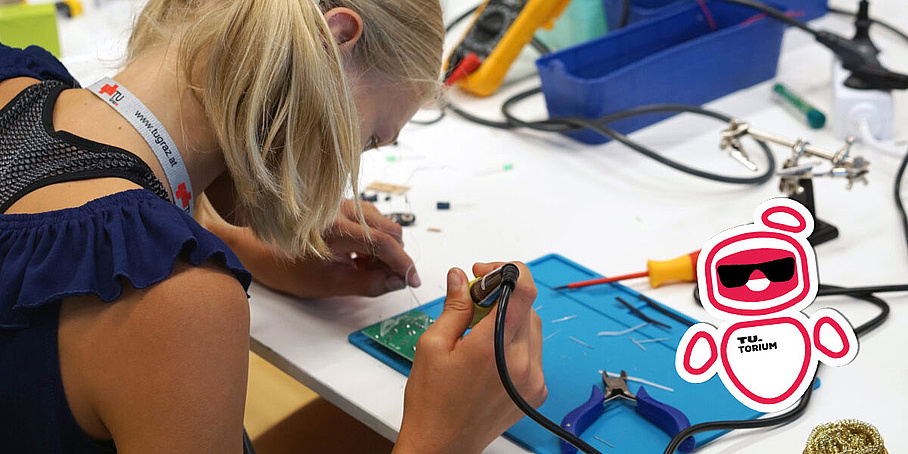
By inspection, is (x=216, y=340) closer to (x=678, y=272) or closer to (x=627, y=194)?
(x=678, y=272)

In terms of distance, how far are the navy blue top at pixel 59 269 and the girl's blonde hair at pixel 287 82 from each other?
0.08 m

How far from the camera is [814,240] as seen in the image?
76cm

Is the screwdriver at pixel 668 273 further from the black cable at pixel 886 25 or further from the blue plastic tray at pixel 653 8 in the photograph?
the black cable at pixel 886 25

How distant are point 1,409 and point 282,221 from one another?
8.4 inches

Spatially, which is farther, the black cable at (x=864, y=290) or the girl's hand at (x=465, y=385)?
the black cable at (x=864, y=290)

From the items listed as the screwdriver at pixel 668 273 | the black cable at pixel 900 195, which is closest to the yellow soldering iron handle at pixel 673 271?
the screwdriver at pixel 668 273

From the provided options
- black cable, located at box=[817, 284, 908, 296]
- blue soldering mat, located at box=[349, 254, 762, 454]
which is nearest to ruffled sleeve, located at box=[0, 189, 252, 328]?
blue soldering mat, located at box=[349, 254, 762, 454]

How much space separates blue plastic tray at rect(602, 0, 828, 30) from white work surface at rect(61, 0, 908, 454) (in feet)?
0.24

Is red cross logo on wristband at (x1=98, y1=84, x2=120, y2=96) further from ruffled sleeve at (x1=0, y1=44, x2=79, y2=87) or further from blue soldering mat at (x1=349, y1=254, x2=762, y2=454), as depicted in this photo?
blue soldering mat at (x1=349, y1=254, x2=762, y2=454)

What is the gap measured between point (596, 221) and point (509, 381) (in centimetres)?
41

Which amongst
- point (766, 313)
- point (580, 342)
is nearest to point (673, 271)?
point (580, 342)

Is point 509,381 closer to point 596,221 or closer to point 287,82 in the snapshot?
point 287,82

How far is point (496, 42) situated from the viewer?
3.79 feet

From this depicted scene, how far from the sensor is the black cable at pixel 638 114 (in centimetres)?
88
